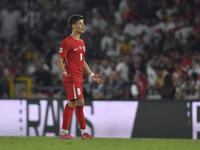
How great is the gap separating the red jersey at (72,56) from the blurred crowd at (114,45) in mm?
3630

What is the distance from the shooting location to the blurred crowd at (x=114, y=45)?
998cm

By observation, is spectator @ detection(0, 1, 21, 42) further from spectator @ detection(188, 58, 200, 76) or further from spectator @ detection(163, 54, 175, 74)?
spectator @ detection(188, 58, 200, 76)

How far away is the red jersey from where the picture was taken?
5.97m

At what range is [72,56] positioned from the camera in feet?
19.8

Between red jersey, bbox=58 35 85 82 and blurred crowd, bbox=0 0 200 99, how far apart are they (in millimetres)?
3630

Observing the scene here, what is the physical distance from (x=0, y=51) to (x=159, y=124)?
7.98 meters

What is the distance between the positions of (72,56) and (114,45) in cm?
626

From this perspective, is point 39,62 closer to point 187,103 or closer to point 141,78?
point 141,78

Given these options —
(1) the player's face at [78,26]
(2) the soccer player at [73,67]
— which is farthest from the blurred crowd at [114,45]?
(1) the player's face at [78,26]

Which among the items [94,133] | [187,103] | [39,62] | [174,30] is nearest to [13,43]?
[39,62]

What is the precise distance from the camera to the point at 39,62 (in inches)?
465

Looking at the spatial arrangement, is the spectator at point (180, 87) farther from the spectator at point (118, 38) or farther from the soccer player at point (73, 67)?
the soccer player at point (73, 67)

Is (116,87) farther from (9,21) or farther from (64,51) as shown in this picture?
(9,21)

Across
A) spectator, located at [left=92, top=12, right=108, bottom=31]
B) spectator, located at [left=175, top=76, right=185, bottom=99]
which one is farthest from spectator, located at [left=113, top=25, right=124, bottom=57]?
spectator, located at [left=175, top=76, right=185, bottom=99]
